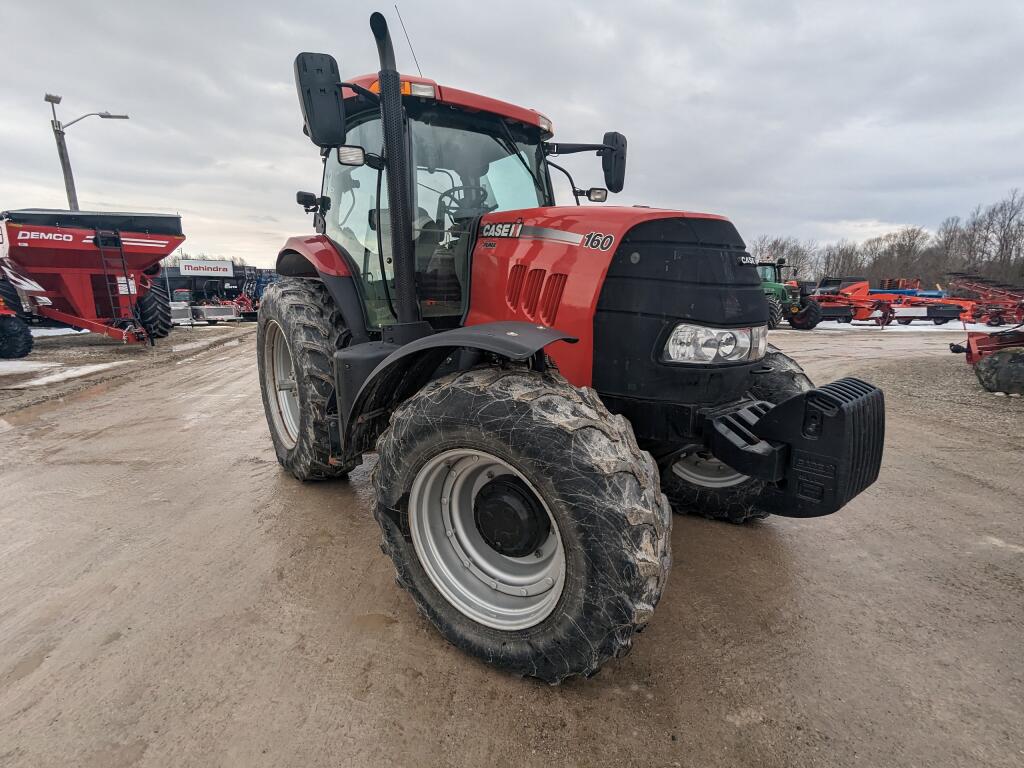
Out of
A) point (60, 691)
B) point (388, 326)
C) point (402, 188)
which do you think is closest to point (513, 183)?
point (402, 188)

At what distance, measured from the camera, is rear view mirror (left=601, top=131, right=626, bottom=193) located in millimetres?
3318

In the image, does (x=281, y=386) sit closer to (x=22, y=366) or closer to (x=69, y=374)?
(x=69, y=374)

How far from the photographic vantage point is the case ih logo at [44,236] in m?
9.43

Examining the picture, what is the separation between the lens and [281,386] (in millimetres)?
3896

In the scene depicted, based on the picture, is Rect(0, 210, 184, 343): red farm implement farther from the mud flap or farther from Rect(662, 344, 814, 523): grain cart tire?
the mud flap

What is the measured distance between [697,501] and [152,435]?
15.7ft

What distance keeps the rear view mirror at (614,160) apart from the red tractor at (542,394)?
0.62 metres

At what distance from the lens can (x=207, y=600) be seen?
7.62 ft

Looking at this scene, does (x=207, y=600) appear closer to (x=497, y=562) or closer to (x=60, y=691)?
(x=60, y=691)

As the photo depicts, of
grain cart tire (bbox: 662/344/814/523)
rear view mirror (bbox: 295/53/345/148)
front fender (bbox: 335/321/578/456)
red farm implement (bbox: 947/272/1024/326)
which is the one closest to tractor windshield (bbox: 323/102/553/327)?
front fender (bbox: 335/321/578/456)

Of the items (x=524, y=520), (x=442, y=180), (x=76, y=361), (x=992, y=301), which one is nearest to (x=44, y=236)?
(x=76, y=361)

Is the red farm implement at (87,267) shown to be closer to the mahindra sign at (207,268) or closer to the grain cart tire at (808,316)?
the mahindra sign at (207,268)

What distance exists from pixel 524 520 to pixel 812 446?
1131mm

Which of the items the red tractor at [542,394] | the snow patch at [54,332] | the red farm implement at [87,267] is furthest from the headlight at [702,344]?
the snow patch at [54,332]
